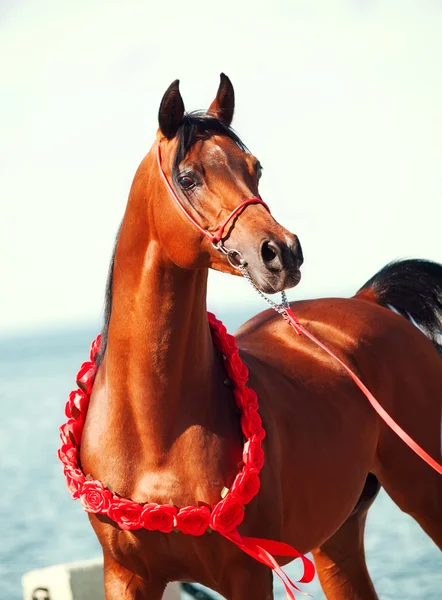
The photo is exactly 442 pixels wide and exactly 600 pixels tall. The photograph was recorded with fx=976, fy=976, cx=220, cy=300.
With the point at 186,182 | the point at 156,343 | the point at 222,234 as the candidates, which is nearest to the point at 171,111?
the point at 186,182

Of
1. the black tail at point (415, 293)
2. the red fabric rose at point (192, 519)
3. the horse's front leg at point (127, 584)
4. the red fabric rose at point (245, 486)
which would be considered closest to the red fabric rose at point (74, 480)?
the horse's front leg at point (127, 584)

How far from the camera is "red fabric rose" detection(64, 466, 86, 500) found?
3215 mm

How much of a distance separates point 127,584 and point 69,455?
18.7 inches

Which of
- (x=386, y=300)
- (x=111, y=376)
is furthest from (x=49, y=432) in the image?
(x=111, y=376)

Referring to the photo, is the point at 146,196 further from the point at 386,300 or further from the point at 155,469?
the point at 386,300

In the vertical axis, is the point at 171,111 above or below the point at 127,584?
above

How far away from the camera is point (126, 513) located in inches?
121

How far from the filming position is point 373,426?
414 centimetres

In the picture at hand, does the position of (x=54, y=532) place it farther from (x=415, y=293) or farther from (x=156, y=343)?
(x=156, y=343)

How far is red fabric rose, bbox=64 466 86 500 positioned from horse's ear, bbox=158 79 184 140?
114 cm

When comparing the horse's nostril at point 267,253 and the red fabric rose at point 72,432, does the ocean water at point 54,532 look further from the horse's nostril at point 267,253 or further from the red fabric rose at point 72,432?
the horse's nostril at point 267,253

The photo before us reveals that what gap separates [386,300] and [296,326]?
1413mm

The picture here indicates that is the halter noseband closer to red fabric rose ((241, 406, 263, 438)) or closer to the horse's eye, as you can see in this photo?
the horse's eye

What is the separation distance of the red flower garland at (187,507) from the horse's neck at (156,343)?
0.51ft
